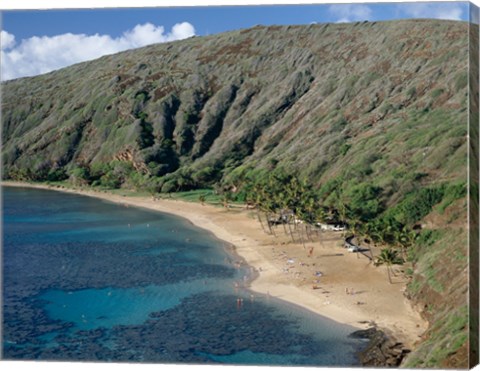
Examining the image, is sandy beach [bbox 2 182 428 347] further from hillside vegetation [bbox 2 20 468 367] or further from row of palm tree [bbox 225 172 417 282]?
hillside vegetation [bbox 2 20 468 367]

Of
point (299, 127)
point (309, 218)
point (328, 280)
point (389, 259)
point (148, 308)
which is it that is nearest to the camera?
point (148, 308)

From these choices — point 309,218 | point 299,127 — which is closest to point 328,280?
point 309,218

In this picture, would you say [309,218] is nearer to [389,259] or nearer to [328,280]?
[328,280]

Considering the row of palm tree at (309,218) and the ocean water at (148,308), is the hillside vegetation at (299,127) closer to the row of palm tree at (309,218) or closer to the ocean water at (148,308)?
the row of palm tree at (309,218)

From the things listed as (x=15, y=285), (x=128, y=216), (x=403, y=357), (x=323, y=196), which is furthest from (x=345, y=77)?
(x=403, y=357)

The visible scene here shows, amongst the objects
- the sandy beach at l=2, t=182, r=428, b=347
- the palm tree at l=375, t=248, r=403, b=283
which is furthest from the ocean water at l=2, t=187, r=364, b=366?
the palm tree at l=375, t=248, r=403, b=283

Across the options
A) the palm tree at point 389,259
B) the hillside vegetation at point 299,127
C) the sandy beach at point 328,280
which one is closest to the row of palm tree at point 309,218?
the palm tree at point 389,259
